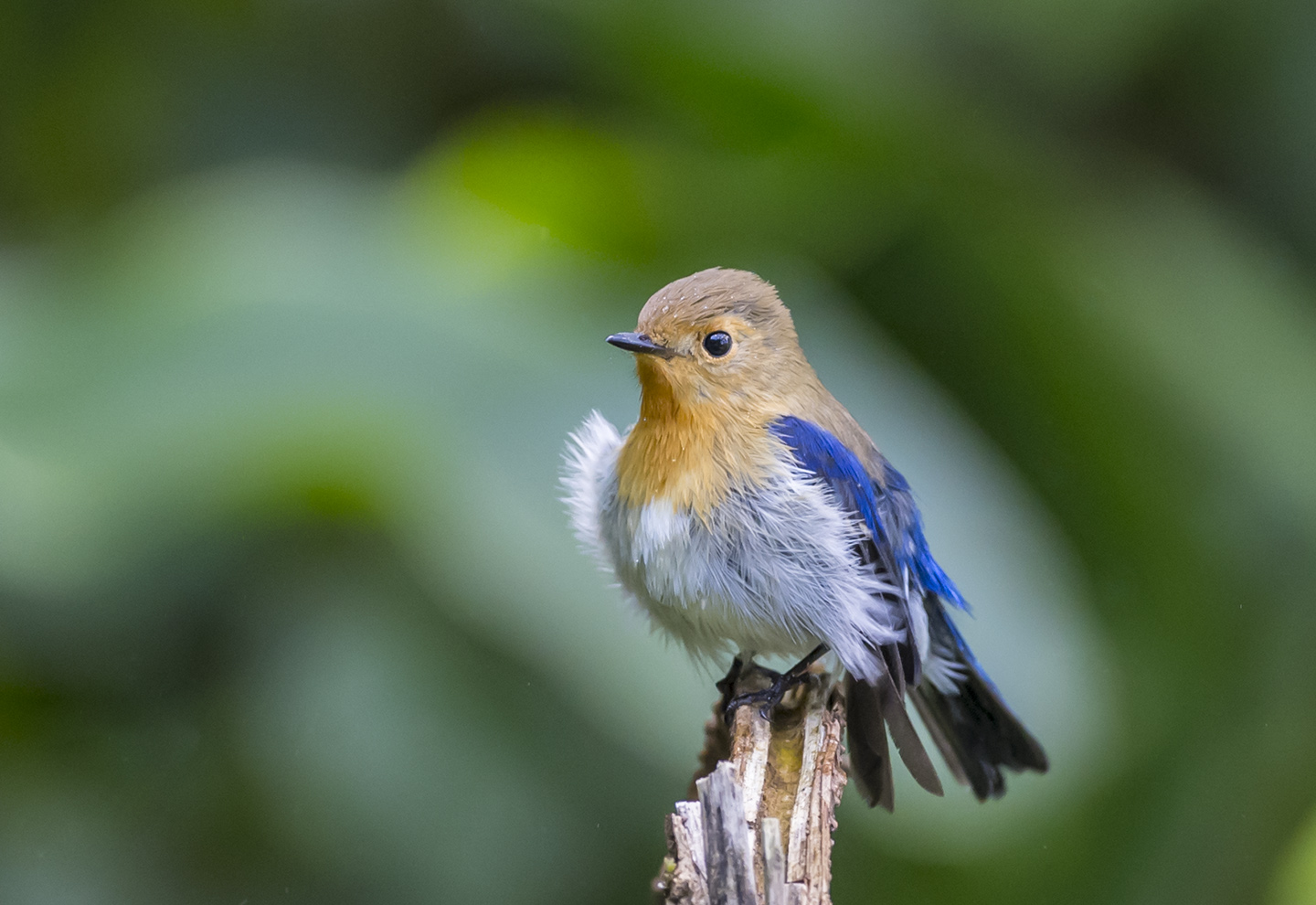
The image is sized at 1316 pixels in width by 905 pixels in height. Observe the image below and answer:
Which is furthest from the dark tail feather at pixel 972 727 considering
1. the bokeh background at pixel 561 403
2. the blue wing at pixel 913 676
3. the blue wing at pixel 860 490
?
the blue wing at pixel 860 490

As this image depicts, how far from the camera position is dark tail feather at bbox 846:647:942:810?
3193mm

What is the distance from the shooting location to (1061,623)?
166 inches

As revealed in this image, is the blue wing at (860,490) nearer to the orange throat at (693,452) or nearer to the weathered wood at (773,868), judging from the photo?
the orange throat at (693,452)

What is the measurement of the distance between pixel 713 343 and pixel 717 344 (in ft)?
0.04

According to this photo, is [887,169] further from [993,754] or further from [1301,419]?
[993,754]

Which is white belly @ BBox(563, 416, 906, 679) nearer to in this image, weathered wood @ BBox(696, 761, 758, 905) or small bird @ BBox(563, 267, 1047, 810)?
small bird @ BBox(563, 267, 1047, 810)

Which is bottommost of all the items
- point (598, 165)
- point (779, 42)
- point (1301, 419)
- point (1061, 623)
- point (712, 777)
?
point (712, 777)

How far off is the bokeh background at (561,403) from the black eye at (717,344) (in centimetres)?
92

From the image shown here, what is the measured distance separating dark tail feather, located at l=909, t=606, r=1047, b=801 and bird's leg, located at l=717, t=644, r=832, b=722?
1.59 feet

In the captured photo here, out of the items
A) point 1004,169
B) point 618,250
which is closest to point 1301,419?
point 1004,169

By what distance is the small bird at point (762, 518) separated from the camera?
3.19m

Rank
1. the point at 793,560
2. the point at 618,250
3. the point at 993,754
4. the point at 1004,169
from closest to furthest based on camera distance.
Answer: the point at 793,560
the point at 993,754
the point at 618,250
the point at 1004,169

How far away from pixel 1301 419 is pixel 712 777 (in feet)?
12.8

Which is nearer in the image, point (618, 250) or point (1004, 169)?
point (618, 250)
